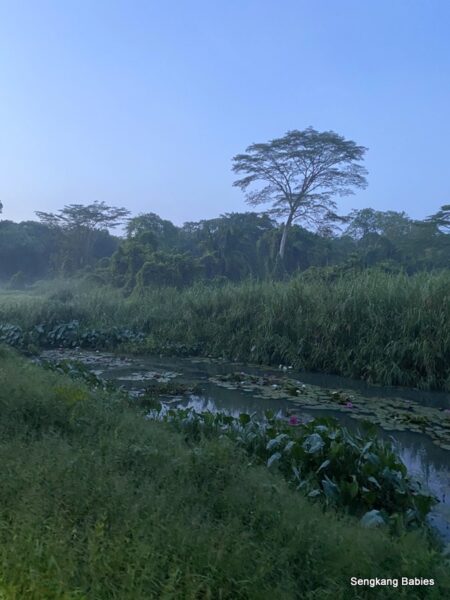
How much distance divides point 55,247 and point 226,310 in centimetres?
2651

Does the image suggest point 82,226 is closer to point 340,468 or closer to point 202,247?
point 202,247

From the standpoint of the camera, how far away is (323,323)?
11.1m

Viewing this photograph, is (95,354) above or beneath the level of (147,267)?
beneath

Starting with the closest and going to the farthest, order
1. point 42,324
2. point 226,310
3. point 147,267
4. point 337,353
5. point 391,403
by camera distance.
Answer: point 391,403 → point 337,353 → point 226,310 → point 42,324 → point 147,267

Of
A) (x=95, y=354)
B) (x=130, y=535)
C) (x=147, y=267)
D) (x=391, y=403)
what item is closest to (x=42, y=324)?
(x=95, y=354)

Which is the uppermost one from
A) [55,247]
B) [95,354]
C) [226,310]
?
[55,247]

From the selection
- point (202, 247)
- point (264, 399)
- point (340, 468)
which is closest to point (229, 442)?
point (340, 468)

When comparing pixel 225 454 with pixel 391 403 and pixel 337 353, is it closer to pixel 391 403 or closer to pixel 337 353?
pixel 391 403

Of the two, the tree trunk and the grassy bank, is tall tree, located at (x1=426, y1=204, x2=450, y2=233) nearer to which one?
the tree trunk

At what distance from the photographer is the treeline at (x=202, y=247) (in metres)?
24.5

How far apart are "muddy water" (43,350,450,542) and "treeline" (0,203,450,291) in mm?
10298

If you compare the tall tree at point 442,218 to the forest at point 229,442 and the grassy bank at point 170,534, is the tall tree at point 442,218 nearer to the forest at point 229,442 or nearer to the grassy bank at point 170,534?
the forest at point 229,442

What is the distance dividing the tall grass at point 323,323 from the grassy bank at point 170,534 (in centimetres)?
679

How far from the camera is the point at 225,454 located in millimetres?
3666
